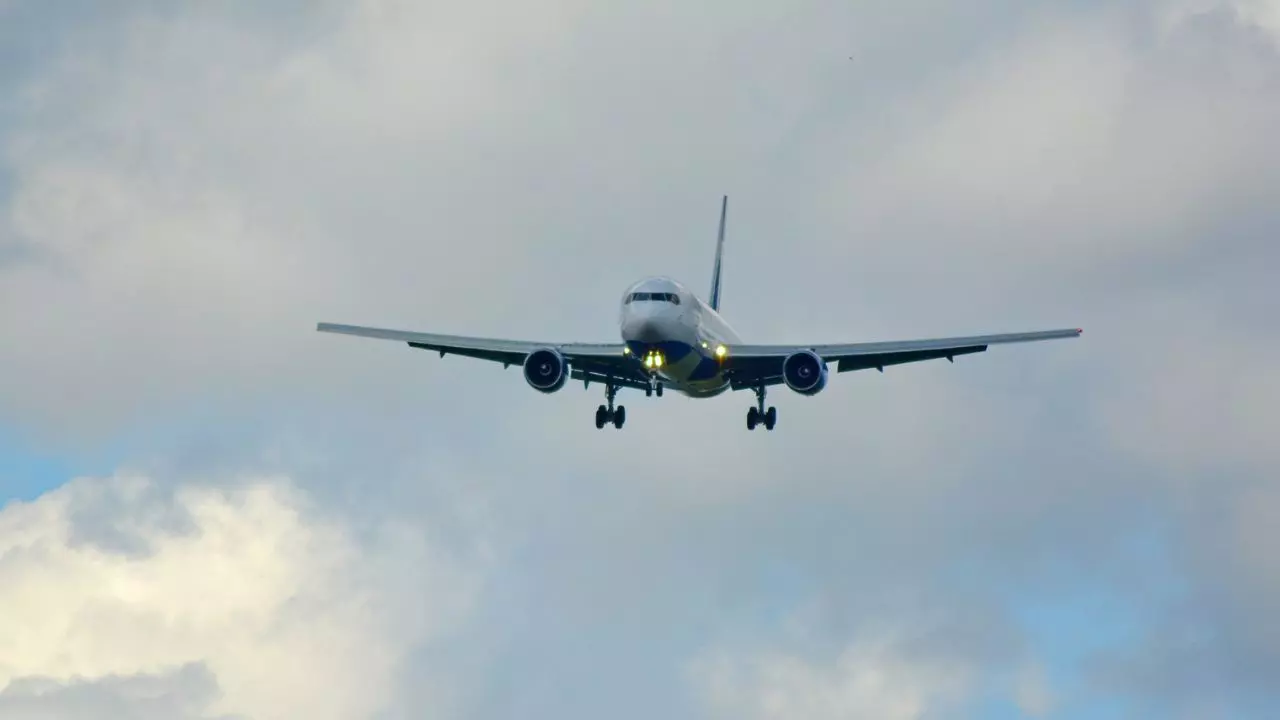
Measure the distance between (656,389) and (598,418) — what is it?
297cm

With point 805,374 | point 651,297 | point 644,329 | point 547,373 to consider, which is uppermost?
point 651,297

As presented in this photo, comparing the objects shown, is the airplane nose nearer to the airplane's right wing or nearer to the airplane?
the airplane

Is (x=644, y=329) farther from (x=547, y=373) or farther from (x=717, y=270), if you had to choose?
(x=717, y=270)

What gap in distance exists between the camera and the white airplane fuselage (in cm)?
7912

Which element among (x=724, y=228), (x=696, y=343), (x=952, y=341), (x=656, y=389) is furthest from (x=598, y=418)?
(x=724, y=228)

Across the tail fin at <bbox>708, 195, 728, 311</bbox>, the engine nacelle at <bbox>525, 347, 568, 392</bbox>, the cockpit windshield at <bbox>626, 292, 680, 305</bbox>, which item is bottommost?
the engine nacelle at <bbox>525, 347, 568, 392</bbox>


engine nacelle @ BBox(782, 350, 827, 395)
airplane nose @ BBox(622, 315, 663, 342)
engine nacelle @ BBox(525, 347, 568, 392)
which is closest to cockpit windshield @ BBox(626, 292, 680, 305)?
airplane nose @ BBox(622, 315, 663, 342)

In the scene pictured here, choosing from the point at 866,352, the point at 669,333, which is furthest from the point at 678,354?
the point at 866,352

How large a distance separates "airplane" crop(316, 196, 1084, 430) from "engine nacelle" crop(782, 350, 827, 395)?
41mm

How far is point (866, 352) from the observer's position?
275ft

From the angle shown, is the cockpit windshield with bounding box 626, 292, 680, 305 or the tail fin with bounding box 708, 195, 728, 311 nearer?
the cockpit windshield with bounding box 626, 292, 680, 305

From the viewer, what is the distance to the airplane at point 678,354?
262 feet

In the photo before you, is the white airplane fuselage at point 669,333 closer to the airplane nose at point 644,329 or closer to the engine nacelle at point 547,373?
the airplane nose at point 644,329

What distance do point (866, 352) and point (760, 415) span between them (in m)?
6.59
